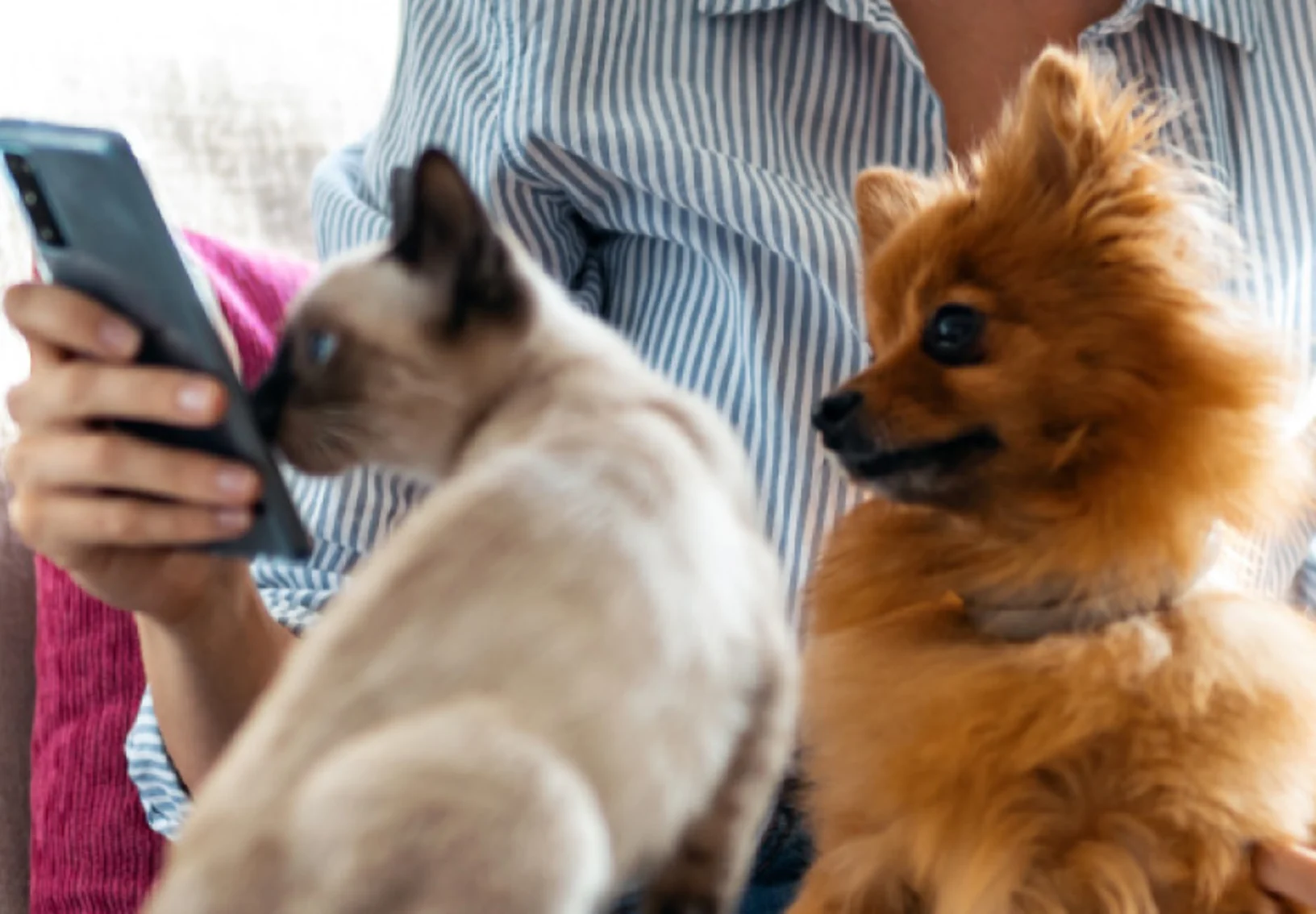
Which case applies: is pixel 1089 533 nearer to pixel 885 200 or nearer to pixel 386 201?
pixel 885 200

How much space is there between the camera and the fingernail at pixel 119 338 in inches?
16.2

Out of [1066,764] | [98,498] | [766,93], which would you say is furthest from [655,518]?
[766,93]

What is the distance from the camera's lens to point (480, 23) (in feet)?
3.07

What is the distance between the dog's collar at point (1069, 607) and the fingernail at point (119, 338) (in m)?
0.50

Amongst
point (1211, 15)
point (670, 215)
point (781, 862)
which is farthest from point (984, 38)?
point (781, 862)

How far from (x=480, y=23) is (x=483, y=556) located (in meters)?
0.76

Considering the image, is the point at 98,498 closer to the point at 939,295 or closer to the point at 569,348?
the point at 569,348

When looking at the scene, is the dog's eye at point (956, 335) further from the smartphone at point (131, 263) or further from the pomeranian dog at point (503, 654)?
the smartphone at point (131, 263)

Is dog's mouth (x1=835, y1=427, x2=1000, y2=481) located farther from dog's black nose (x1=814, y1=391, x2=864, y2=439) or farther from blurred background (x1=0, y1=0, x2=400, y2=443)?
blurred background (x1=0, y1=0, x2=400, y2=443)

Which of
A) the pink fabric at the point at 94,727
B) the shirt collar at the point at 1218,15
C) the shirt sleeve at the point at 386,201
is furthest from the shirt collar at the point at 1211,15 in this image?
the pink fabric at the point at 94,727

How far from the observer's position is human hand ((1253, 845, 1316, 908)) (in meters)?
0.63

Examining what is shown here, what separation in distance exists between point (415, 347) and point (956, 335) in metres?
0.32

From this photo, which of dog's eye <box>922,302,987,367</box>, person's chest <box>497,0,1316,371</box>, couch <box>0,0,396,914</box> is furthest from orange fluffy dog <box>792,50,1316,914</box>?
couch <box>0,0,396,914</box>

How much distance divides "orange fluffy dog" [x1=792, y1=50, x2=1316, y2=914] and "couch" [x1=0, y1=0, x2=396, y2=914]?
87 cm
